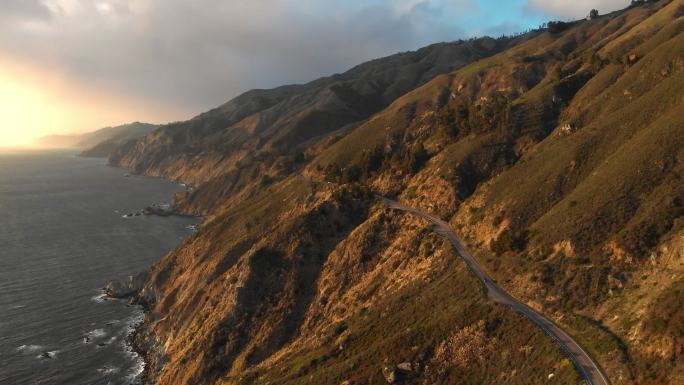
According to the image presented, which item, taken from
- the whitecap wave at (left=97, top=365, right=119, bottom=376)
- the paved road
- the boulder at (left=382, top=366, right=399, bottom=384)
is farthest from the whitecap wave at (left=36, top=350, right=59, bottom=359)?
the paved road

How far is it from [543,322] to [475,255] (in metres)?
18.6

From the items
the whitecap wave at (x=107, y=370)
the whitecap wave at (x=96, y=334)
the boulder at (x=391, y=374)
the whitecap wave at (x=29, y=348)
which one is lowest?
the whitecap wave at (x=107, y=370)

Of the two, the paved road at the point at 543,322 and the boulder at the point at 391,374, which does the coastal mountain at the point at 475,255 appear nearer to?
the boulder at the point at 391,374

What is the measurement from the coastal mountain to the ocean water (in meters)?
7.53

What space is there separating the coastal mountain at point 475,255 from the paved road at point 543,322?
80 cm

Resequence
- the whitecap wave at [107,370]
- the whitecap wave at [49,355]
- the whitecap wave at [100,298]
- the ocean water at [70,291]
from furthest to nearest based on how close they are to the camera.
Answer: the whitecap wave at [100,298], the whitecap wave at [49,355], the ocean water at [70,291], the whitecap wave at [107,370]

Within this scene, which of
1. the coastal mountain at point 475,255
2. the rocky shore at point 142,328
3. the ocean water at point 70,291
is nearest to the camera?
the coastal mountain at point 475,255

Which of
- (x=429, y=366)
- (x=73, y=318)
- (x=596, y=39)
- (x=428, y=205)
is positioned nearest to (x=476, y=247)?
(x=428, y=205)

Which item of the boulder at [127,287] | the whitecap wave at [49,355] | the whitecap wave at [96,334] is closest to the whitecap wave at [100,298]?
the boulder at [127,287]

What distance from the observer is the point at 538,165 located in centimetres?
7500

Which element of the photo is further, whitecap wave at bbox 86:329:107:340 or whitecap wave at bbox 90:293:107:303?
whitecap wave at bbox 90:293:107:303

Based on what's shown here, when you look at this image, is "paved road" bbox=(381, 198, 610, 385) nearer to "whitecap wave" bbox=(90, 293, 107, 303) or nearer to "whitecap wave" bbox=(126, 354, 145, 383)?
"whitecap wave" bbox=(126, 354, 145, 383)

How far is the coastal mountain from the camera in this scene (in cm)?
4350

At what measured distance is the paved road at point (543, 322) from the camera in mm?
36875
